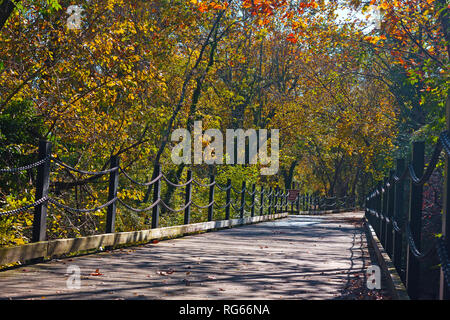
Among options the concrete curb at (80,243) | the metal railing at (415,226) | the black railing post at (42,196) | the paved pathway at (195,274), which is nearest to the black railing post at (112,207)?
the concrete curb at (80,243)

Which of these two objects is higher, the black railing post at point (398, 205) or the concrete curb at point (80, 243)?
the black railing post at point (398, 205)

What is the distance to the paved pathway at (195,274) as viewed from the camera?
607cm

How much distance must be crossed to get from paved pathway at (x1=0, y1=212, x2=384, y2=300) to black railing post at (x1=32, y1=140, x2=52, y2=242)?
17.1 inches

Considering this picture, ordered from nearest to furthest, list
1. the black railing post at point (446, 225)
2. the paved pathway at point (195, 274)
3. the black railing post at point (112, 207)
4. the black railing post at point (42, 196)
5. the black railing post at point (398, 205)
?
the black railing post at point (446, 225) < the paved pathway at point (195, 274) < the black railing post at point (398, 205) < the black railing post at point (42, 196) < the black railing post at point (112, 207)

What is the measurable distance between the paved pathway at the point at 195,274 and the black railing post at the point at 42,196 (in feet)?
1.42

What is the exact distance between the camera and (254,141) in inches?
1462

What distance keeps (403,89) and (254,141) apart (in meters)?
12.0

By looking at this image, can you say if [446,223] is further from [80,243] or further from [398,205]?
[80,243]

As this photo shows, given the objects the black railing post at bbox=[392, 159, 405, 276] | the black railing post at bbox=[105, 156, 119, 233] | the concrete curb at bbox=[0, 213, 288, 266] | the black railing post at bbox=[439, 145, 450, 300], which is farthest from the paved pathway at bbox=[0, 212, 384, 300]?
the black railing post at bbox=[439, 145, 450, 300]

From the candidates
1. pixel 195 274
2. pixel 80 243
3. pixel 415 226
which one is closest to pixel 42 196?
pixel 80 243

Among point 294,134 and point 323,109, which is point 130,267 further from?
point 294,134

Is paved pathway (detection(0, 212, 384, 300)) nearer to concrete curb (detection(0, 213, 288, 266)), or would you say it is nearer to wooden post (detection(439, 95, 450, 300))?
concrete curb (detection(0, 213, 288, 266))

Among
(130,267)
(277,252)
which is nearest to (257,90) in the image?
(277,252)

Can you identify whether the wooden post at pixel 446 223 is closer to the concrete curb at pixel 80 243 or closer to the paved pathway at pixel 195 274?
the paved pathway at pixel 195 274
